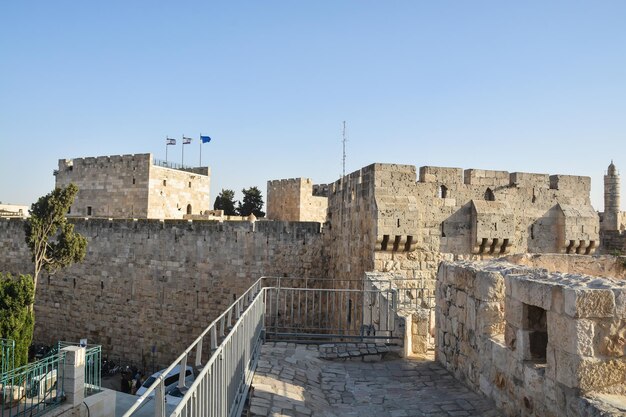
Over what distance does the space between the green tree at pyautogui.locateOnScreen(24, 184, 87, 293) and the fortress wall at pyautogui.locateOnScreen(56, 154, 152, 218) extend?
6.20 m

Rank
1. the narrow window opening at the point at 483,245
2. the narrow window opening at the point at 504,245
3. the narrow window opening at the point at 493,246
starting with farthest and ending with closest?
the narrow window opening at the point at 504,245, the narrow window opening at the point at 493,246, the narrow window opening at the point at 483,245

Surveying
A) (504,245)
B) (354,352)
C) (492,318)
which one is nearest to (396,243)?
(504,245)

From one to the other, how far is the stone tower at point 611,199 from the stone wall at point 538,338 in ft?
67.4

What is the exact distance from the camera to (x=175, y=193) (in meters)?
23.6

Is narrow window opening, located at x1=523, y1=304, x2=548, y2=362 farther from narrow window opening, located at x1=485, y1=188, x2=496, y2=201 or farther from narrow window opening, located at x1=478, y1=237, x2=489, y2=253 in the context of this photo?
narrow window opening, located at x1=485, y1=188, x2=496, y2=201

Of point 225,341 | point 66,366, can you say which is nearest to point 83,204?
point 66,366

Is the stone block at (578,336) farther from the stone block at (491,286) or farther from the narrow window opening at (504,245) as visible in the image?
the narrow window opening at (504,245)

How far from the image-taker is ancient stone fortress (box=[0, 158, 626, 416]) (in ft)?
10.8

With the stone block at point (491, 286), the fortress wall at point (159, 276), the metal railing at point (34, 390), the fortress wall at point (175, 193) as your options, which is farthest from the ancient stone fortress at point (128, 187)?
the stone block at point (491, 286)

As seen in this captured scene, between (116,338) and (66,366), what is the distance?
26.5 ft

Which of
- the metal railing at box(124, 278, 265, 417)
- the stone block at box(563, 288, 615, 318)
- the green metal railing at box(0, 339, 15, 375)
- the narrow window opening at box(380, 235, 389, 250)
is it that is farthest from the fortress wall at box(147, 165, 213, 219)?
the stone block at box(563, 288, 615, 318)

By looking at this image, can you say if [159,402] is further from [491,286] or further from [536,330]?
[491,286]

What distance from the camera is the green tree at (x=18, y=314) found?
1165cm

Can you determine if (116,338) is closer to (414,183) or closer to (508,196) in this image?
(414,183)
